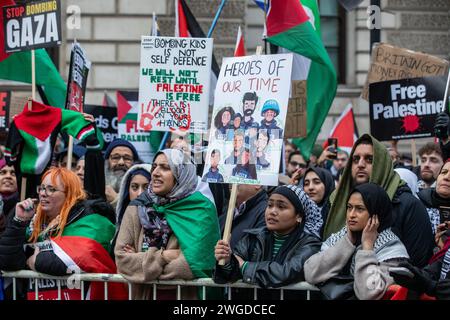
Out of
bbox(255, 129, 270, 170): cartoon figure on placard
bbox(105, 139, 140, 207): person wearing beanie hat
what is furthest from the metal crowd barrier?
bbox(105, 139, 140, 207): person wearing beanie hat

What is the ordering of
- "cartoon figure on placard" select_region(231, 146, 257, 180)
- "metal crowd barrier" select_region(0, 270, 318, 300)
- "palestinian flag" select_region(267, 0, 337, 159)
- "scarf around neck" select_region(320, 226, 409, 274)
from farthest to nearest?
"palestinian flag" select_region(267, 0, 337, 159) < "cartoon figure on placard" select_region(231, 146, 257, 180) < "metal crowd barrier" select_region(0, 270, 318, 300) < "scarf around neck" select_region(320, 226, 409, 274)

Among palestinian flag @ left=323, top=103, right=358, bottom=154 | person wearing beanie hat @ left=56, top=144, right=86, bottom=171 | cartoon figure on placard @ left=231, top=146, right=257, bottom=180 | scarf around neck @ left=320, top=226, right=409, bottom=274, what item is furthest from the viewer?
palestinian flag @ left=323, top=103, right=358, bottom=154

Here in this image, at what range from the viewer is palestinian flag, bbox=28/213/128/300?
6.65 meters

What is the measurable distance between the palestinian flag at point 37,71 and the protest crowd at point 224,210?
1.51 meters

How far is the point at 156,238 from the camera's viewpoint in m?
6.54

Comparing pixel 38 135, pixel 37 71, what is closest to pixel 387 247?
pixel 38 135

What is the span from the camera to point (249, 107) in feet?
21.7

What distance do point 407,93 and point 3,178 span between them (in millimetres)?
3208

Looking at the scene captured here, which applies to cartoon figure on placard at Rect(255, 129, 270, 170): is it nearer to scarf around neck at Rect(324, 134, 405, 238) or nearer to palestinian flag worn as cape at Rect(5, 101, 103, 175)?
scarf around neck at Rect(324, 134, 405, 238)

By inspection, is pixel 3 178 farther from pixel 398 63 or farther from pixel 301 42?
pixel 398 63

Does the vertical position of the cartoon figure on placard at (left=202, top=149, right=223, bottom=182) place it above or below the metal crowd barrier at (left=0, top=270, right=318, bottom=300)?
above
